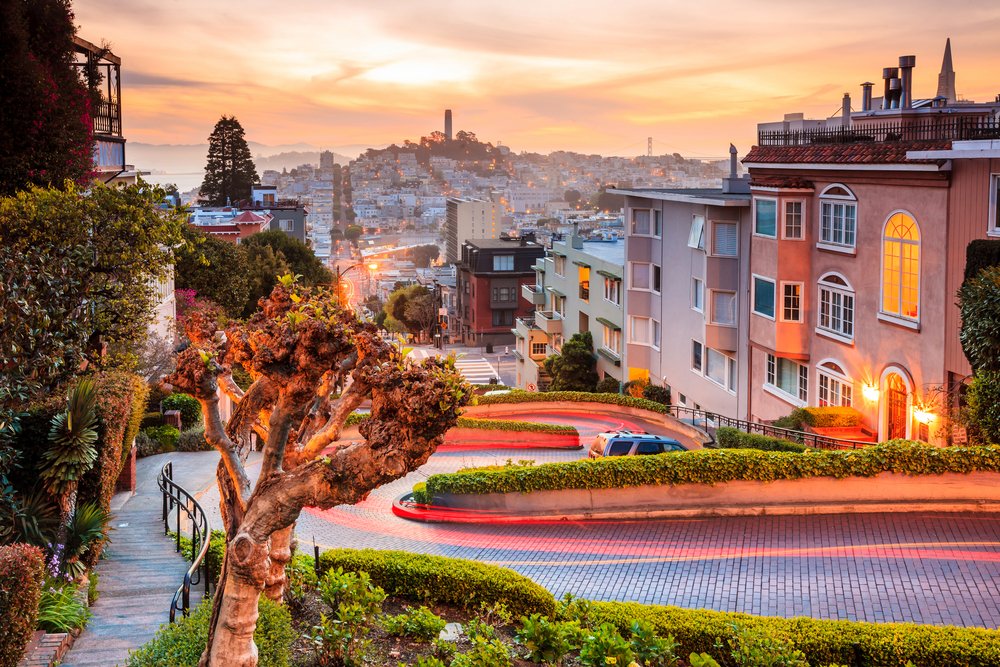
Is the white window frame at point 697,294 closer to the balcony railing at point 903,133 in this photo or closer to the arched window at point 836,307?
the balcony railing at point 903,133

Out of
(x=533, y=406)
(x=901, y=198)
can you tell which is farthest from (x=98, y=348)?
(x=533, y=406)

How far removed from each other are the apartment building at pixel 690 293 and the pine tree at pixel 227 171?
70907 millimetres

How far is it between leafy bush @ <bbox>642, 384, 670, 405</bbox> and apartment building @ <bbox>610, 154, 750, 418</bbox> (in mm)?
460

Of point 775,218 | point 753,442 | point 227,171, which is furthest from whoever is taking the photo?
point 227,171

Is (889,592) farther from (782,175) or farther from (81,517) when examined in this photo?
(782,175)

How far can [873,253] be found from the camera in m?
29.7

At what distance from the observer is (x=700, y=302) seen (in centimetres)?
4241

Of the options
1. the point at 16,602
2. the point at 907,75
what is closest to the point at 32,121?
the point at 16,602

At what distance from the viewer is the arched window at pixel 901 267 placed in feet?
90.7

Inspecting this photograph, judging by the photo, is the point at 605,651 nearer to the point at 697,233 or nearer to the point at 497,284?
the point at 697,233

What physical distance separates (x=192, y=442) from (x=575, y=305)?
36.1 m

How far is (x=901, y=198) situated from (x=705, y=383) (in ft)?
51.5

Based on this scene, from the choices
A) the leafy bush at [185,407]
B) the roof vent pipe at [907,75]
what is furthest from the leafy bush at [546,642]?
the roof vent pipe at [907,75]

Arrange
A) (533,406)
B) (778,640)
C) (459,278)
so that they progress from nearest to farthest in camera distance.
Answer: (778,640), (533,406), (459,278)
